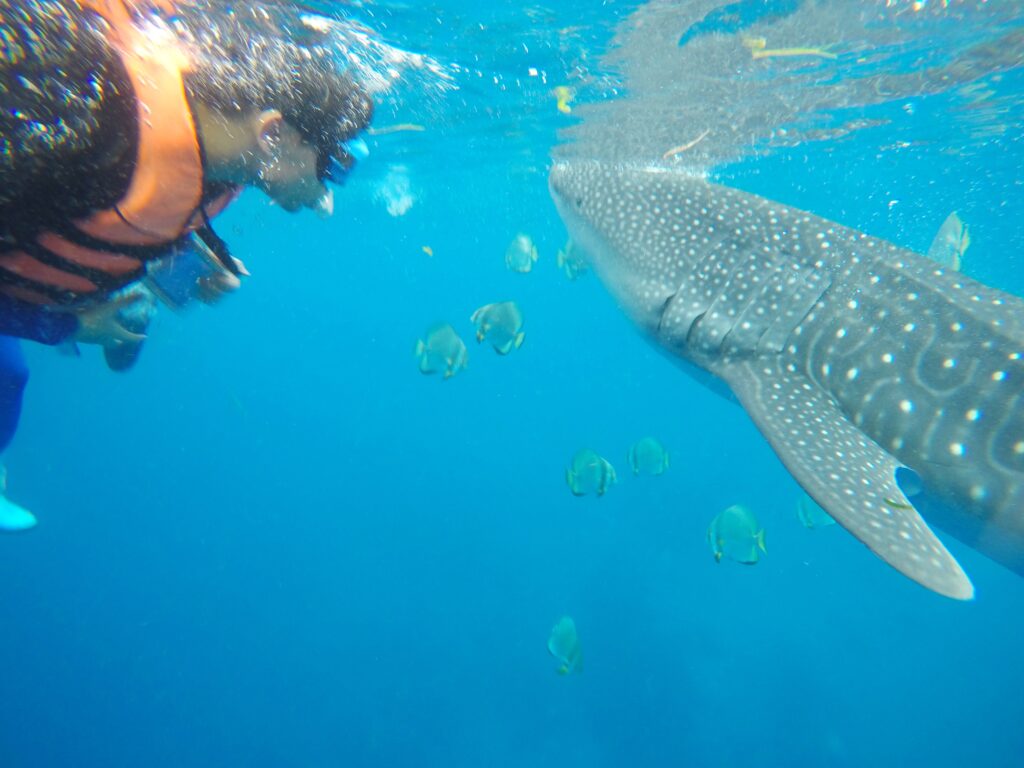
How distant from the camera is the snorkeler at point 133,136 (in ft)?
4.06

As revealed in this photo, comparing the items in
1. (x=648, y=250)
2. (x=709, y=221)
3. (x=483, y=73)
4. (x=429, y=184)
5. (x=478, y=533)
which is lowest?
(x=478, y=533)

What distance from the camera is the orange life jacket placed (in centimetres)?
146

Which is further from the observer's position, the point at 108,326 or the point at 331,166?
the point at 108,326

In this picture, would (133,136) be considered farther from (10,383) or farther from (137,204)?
(10,383)

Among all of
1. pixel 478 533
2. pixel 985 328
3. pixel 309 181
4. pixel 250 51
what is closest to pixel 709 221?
pixel 985 328

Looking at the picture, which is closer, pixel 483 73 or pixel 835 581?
pixel 483 73

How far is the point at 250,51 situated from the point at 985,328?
447 cm

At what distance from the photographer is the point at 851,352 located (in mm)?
4121

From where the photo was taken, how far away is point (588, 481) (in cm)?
764

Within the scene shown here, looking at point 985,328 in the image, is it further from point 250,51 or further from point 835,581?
point 835,581

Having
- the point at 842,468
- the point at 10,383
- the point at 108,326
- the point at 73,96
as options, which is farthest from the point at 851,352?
the point at 10,383

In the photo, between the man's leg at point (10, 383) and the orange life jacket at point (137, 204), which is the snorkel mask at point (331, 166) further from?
the man's leg at point (10, 383)

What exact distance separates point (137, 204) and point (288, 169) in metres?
0.69

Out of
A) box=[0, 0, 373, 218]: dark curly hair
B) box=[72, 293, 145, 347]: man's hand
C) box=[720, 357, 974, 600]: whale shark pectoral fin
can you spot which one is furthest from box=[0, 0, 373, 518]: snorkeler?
box=[720, 357, 974, 600]: whale shark pectoral fin
